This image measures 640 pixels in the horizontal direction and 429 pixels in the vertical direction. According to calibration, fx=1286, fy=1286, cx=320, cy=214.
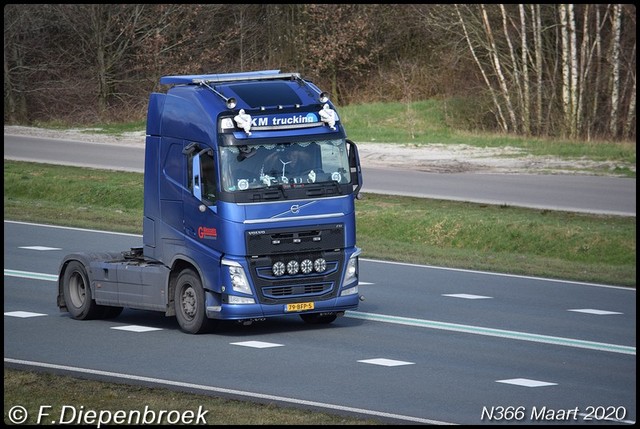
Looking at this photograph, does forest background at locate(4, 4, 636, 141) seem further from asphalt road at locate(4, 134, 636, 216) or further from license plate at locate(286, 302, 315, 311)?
license plate at locate(286, 302, 315, 311)

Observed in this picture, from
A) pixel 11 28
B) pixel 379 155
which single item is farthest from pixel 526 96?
pixel 11 28

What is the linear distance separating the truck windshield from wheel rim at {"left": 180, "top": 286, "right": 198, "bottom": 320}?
144 centimetres

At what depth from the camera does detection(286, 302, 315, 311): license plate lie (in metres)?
16.1

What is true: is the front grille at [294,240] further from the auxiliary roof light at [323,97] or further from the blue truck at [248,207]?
the auxiliary roof light at [323,97]

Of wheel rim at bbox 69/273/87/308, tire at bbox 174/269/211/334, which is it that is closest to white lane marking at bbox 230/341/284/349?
tire at bbox 174/269/211/334

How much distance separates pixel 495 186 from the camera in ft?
105

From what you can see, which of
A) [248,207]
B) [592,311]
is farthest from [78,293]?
[592,311]

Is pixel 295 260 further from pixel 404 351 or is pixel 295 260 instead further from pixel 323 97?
pixel 323 97

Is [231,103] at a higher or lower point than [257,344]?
higher

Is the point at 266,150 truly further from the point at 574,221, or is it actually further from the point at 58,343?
the point at 574,221

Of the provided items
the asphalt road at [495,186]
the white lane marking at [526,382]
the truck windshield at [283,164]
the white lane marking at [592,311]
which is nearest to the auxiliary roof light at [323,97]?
the truck windshield at [283,164]

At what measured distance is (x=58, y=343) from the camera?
51.2 feet

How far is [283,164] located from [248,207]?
739mm

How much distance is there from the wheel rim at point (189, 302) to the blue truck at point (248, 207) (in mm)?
13
